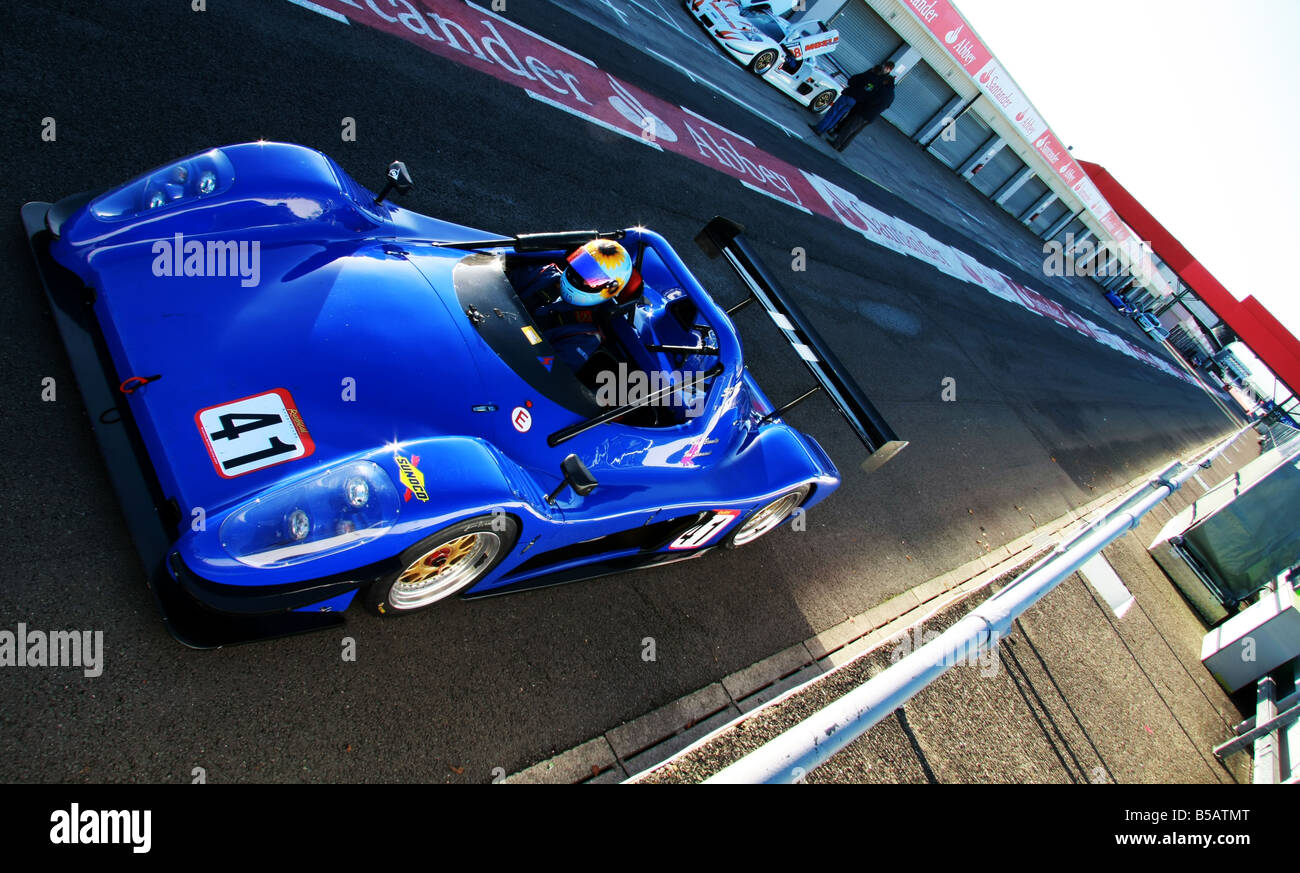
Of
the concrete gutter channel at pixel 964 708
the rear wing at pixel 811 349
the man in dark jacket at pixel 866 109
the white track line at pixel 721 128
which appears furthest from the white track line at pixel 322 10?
the man in dark jacket at pixel 866 109

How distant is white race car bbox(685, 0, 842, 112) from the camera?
45.3 feet

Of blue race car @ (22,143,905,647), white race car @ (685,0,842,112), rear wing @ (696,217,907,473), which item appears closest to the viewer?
blue race car @ (22,143,905,647)

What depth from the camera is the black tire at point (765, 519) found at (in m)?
4.17

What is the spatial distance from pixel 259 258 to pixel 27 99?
7.39ft

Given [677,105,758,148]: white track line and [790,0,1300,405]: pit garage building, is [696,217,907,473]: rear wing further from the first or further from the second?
[790,0,1300,405]: pit garage building

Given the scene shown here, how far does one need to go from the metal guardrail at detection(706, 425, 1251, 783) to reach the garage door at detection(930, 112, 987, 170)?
24.4 metres

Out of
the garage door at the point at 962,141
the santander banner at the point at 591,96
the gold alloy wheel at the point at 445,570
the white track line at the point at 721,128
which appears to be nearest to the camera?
the gold alloy wheel at the point at 445,570

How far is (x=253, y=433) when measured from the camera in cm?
246

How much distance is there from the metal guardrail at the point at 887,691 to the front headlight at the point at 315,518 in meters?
1.56

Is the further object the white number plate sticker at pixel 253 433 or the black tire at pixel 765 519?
the black tire at pixel 765 519

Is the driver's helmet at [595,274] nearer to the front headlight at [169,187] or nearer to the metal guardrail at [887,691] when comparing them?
the front headlight at [169,187]

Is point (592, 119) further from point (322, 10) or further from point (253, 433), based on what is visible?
point (253, 433)

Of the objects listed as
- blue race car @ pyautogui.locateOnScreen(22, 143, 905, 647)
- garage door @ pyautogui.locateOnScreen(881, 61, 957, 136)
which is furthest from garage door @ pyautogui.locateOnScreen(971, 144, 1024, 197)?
blue race car @ pyautogui.locateOnScreen(22, 143, 905, 647)

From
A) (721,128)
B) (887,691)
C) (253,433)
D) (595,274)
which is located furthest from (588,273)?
(721,128)
